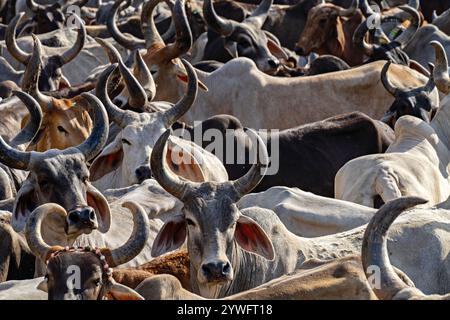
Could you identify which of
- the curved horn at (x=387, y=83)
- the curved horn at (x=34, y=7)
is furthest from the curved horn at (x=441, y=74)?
the curved horn at (x=34, y=7)

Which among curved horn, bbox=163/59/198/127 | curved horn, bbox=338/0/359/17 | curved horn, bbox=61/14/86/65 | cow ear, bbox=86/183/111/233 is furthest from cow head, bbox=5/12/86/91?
cow ear, bbox=86/183/111/233

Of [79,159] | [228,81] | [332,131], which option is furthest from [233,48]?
[79,159]

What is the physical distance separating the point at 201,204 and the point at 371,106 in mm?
6979

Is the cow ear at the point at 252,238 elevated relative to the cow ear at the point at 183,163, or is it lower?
elevated

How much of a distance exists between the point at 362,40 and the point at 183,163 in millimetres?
6609

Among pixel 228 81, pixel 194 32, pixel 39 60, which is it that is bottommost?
pixel 194 32

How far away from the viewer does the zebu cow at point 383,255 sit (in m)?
8.10

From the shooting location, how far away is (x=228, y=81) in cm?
1644

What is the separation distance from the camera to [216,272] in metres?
9.49

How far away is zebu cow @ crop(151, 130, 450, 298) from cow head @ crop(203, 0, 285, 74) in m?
7.29

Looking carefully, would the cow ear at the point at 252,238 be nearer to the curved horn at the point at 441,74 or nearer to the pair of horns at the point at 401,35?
the curved horn at the point at 441,74

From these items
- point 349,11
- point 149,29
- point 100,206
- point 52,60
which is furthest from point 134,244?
point 349,11

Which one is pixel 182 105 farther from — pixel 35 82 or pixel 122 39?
pixel 122 39

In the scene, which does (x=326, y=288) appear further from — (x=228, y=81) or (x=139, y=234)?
(x=228, y=81)
